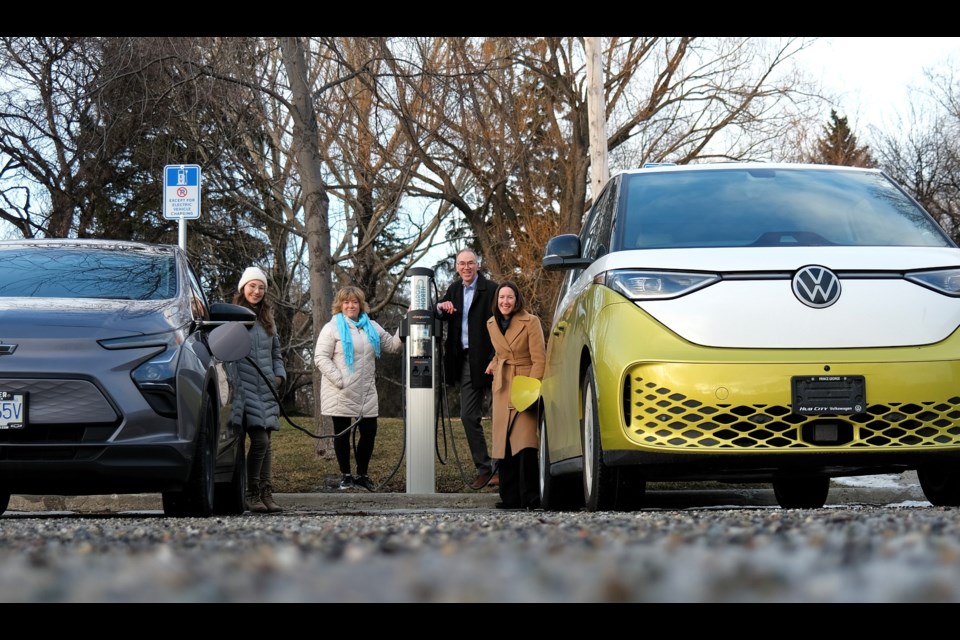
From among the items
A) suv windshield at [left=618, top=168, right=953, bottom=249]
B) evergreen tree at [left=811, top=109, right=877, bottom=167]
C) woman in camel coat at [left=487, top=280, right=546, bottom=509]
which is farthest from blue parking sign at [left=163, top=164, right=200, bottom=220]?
evergreen tree at [left=811, top=109, right=877, bottom=167]

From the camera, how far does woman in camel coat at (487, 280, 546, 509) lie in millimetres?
9078

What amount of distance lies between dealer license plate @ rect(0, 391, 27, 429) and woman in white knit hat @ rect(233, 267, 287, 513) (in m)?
3.36

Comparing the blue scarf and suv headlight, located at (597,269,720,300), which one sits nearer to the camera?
suv headlight, located at (597,269,720,300)

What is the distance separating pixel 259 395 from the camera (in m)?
9.38

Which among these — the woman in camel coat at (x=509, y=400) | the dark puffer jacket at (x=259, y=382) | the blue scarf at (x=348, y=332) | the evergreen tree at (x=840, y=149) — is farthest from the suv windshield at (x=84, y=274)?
the evergreen tree at (x=840, y=149)

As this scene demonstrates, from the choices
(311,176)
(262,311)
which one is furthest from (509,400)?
(311,176)

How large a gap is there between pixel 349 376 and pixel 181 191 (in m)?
2.38

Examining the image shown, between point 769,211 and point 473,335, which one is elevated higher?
point 769,211

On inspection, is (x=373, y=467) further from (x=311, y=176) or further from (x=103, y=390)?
(x=103, y=390)

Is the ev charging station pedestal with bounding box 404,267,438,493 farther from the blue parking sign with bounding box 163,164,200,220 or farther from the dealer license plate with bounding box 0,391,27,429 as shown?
the dealer license plate with bounding box 0,391,27,429

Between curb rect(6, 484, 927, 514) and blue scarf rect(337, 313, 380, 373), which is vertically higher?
blue scarf rect(337, 313, 380, 373)
